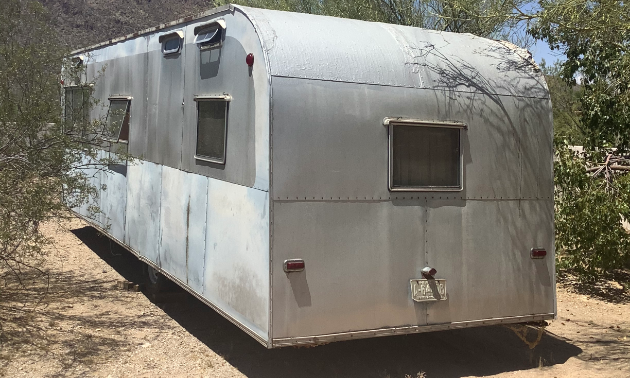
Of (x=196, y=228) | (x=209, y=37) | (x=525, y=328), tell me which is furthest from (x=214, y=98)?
(x=525, y=328)

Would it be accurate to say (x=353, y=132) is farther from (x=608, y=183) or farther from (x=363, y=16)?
(x=363, y=16)

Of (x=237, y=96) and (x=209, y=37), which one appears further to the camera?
(x=209, y=37)

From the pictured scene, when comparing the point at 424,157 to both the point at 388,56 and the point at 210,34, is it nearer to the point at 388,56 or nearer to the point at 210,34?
the point at 388,56

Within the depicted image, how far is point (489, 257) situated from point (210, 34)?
3.13 metres

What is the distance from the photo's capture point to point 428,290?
5109 mm

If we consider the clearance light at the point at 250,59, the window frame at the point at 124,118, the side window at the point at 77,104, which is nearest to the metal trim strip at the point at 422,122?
the clearance light at the point at 250,59

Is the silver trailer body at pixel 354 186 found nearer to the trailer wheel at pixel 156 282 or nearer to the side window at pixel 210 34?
the side window at pixel 210 34

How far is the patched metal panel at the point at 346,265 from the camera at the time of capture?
15.2 feet

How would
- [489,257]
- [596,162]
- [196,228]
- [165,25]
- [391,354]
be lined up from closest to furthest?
[489,257], [196,228], [391,354], [165,25], [596,162]

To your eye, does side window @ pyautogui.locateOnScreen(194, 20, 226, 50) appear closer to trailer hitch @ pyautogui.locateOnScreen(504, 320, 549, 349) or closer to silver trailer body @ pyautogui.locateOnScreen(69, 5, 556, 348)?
silver trailer body @ pyautogui.locateOnScreen(69, 5, 556, 348)

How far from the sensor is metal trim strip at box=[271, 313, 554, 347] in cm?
464

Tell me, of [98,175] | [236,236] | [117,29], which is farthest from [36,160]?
[117,29]

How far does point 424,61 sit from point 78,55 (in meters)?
6.43

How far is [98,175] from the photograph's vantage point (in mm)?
8938
